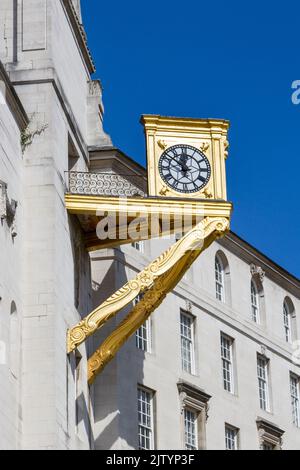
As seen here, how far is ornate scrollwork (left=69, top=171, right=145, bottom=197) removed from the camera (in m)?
38.3

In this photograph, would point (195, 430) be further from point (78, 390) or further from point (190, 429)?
point (78, 390)

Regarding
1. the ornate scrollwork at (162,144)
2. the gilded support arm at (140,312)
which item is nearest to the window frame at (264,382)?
the gilded support arm at (140,312)

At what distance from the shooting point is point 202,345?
4925cm

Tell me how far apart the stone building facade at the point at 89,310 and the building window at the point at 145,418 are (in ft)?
0.13

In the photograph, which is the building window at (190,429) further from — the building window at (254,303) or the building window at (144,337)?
the building window at (254,303)

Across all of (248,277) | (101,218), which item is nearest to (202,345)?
(248,277)

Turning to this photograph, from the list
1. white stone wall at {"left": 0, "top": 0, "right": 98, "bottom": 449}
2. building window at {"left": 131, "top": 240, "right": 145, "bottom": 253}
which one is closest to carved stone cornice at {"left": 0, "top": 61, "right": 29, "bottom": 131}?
white stone wall at {"left": 0, "top": 0, "right": 98, "bottom": 449}

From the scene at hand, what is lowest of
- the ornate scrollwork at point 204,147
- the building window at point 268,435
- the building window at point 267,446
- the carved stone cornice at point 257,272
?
the building window at point 267,446

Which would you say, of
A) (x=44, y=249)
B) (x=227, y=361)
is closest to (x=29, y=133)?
(x=44, y=249)

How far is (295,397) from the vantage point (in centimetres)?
5466

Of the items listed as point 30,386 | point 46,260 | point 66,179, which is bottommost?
point 30,386

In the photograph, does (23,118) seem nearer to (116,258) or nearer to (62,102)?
(62,102)

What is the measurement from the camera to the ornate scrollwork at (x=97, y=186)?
38344mm

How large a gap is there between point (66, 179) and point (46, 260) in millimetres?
3085
